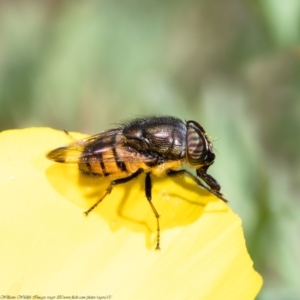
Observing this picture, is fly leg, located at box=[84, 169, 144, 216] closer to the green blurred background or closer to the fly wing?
the fly wing

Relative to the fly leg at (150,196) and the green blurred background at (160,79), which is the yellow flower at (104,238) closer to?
the fly leg at (150,196)

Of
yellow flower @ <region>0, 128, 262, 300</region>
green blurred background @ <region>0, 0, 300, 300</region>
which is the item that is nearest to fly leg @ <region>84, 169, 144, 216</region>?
yellow flower @ <region>0, 128, 262, 300</region>

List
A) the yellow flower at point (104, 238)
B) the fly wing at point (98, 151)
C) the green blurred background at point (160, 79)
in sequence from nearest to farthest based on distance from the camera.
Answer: the yellow flower at point (104, 238) < the fly wing at point (98, 151) < the green blurred background at point (160, 79)

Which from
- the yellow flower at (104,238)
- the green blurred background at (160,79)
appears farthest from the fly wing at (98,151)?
the green blurred background at (160,79)

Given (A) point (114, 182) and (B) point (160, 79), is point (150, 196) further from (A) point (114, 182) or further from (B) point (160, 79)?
(B) point (160, 79)

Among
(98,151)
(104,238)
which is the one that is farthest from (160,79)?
(104,238)

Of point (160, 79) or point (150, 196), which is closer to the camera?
point (150, 196)
